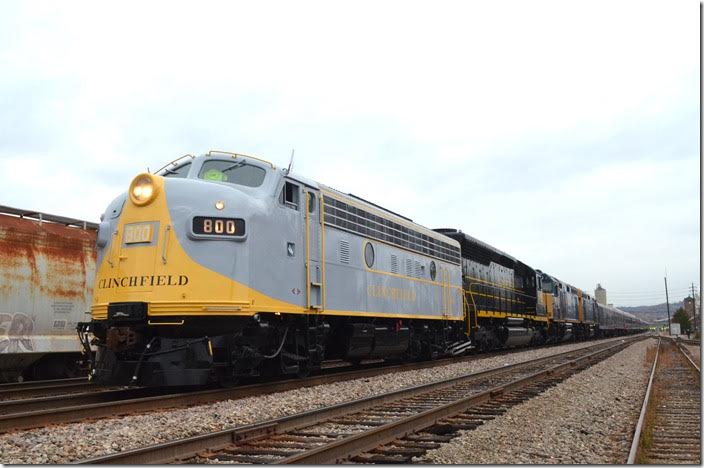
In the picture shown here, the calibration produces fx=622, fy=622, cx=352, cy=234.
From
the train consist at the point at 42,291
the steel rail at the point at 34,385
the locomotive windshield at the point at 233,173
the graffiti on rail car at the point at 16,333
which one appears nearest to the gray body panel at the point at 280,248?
the locomotive windshield at the point at 233,173

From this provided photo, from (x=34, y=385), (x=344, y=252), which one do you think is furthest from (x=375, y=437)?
(x=34, y=385)

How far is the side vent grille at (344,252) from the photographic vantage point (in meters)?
12.2

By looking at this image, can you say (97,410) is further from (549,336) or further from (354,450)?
(549,336)

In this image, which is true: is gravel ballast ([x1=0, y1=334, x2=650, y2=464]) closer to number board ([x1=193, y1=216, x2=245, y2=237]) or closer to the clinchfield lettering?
the clinchfield lettering

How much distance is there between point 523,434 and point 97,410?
5.08 metres

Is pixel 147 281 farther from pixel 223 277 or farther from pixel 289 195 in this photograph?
pixel 289 195

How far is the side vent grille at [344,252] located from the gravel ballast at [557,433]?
440 cm

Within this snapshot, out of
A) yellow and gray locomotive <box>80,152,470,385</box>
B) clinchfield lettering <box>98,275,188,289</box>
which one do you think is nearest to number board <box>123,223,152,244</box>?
yellow and gray locomotive <box>80,152,470,385</box>

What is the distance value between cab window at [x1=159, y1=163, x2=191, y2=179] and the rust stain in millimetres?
3707

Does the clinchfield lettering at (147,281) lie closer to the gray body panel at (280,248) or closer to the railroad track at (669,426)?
the gray body panel at (280,248)

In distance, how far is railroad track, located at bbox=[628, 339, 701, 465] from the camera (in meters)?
6.20

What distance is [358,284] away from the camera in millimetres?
12633

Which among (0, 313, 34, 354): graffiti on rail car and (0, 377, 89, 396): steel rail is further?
(0, 313, 34, 354): graffiti on rail car

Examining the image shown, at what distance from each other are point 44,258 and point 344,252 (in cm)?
628
